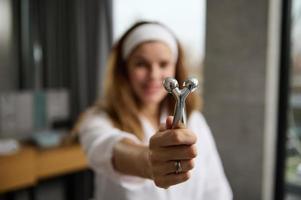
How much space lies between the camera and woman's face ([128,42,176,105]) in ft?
1.86

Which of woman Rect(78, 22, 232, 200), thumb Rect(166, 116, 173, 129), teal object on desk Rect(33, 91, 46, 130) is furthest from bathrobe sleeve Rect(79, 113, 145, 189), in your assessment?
teal object on desk Rect(33, 91, 46, 130)

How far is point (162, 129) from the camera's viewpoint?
326mm

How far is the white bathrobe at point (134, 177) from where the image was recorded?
1.73 ft

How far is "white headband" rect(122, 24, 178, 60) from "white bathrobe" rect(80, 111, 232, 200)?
0.48 feet

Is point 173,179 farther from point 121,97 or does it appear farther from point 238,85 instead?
point 238,85

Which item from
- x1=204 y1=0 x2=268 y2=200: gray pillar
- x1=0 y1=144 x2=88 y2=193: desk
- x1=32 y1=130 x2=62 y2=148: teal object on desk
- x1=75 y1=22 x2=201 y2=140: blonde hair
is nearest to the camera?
x1=75 y1=22 x2=201 y2=140: blonde hair

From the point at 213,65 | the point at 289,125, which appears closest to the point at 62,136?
the point at 213,65

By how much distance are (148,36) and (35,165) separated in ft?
4.47

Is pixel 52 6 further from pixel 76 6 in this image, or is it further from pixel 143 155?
pixel 143 155

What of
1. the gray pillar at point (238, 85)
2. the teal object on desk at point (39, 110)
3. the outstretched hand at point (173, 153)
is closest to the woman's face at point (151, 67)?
the outstretched hand at point (173, 153)

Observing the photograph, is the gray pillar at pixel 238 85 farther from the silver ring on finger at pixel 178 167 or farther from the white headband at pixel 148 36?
the silver ring on finger at pixel 178 167

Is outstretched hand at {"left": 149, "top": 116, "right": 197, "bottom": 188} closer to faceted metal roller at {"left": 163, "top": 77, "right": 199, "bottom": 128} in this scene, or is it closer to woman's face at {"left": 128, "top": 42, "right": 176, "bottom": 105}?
faceted metal roller at {"left": 163, "top": 77, "right": 199, "bottom": 128}

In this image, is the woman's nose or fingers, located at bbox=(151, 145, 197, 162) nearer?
fingers, located at bbox=(151, 145, 197, 162)

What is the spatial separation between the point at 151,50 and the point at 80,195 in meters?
1.71
